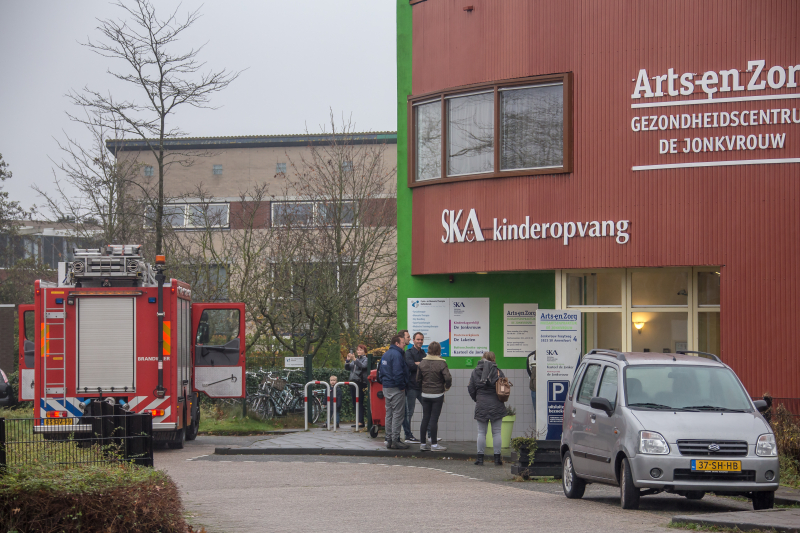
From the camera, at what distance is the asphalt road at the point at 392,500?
9.39 meters

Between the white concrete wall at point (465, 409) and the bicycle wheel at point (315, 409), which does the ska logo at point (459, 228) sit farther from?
the bicycle wheel at point (315, 409)

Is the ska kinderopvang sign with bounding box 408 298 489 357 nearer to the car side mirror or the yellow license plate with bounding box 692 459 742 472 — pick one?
the car side mirror

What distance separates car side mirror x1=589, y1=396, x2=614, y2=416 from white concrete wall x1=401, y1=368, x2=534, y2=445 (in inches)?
302

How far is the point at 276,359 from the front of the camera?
1156 inches

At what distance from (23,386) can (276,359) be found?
11803 mm

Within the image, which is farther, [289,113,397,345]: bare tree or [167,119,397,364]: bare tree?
[289,113,397,345]: bare tree

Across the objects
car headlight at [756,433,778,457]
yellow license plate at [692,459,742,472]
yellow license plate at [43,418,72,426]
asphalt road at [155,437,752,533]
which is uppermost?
yellow license plate at [43,418,72,426]

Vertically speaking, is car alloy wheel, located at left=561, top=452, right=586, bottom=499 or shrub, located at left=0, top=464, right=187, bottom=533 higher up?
shrub, located at left=0, top=464, right=187, bottom=533

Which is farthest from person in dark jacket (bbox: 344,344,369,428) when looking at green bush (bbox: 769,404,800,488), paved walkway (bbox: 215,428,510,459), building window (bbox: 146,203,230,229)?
green bush (bbox: 769,404,800,488)

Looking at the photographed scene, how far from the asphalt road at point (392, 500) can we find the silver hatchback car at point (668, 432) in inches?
15.9

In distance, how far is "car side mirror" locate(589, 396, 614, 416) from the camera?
35.5 ft

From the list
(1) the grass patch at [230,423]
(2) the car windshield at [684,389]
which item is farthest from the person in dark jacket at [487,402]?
(1) the grass patch at [230,423]

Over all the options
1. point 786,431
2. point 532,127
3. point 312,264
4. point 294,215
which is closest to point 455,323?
point 532,127

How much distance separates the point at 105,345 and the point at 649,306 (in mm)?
9174
